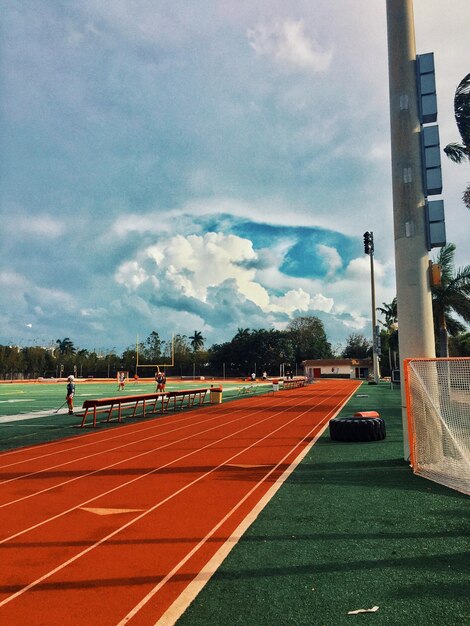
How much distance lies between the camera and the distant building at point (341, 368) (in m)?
88.8

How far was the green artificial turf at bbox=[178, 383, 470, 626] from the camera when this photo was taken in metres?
3.67

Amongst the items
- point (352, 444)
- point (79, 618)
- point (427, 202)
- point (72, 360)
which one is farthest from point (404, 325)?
point (72, 360)

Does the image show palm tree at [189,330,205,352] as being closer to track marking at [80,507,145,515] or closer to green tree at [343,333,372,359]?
green tree at [343,333,372,359]

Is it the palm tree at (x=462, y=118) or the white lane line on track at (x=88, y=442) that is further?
the palm tree at (x=462, y=118)

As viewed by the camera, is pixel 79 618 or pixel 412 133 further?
pixel 412 133

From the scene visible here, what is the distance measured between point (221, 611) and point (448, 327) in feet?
103

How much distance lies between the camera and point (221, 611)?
12.2 feet

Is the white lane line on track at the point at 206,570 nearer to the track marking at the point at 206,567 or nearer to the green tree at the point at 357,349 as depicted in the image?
the track marking at the point at 206,567

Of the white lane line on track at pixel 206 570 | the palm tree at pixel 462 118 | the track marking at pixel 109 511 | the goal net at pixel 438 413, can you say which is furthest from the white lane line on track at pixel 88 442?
the palm tree at pixel 462 118

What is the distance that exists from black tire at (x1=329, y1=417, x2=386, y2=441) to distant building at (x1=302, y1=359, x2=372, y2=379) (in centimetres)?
7688

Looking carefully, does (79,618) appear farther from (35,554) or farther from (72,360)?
(72,360)

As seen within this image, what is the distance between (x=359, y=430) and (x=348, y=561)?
24.9 feet

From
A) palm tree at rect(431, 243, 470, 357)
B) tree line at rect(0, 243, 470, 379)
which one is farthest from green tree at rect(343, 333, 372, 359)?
palm tree at rect(431, 243, 470, 357)

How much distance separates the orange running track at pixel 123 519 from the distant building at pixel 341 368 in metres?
78.6
